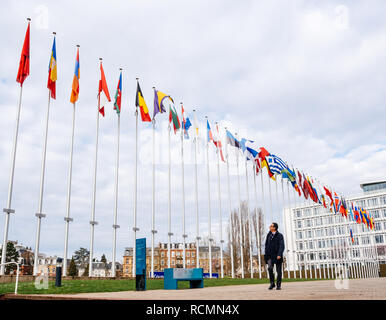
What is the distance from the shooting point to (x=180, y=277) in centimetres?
1420

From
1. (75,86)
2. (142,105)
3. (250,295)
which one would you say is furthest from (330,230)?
(250,295)

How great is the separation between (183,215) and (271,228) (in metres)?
18.0

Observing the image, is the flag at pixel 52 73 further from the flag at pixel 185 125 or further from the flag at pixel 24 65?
the flag at pixel 185 125

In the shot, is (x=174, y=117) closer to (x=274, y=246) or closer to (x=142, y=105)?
(x=142, y=105)

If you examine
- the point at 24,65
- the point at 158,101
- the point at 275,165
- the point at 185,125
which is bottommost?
the point at 275,165

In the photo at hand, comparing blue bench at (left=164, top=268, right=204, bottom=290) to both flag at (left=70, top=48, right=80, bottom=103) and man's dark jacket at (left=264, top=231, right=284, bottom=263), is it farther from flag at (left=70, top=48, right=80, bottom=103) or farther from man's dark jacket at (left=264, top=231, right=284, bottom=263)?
flag at (left=70, top=48, right=80, bottom=103)

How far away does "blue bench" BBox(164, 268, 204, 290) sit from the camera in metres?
13.8

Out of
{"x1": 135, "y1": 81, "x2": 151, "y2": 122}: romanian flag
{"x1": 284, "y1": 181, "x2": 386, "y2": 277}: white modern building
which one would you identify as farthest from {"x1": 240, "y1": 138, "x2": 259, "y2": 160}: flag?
{"x1": 284, "y1": 181, "x2": 386, "y2": 277}: white modern building
